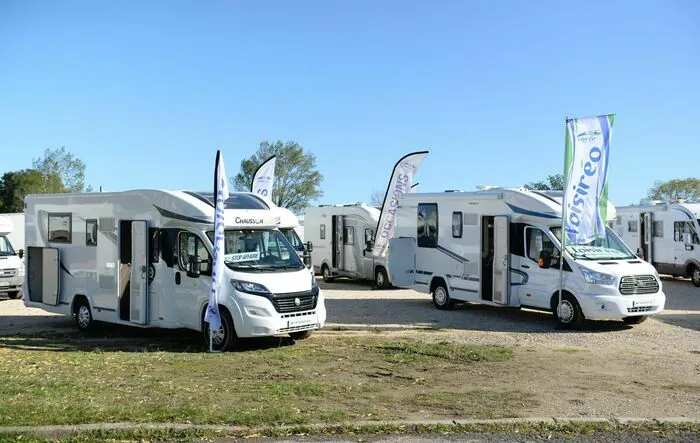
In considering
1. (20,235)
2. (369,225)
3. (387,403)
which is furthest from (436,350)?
(20,235)

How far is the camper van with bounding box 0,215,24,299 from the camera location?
19875 millimetres

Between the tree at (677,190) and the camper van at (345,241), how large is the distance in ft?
129

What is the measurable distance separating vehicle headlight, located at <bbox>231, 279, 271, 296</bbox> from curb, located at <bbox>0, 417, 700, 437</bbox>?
15.0 ft

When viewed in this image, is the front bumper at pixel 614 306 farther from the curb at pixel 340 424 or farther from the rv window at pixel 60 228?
the rv window at pixel 60 228

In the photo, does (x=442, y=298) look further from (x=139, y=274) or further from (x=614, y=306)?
(x=139, y=274)

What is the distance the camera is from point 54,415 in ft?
21.9

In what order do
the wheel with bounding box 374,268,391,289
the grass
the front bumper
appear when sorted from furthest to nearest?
the wheel with bounding box 374,268,391,289, the front bumper, the grass

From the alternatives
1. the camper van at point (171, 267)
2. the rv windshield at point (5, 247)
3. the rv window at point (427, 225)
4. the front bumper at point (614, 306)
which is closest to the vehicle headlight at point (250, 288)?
the camper van at point (171, 267)

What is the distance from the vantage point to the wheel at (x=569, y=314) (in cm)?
1359

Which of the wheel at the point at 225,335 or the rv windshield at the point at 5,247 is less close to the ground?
the rv windshield at the point at 5,247

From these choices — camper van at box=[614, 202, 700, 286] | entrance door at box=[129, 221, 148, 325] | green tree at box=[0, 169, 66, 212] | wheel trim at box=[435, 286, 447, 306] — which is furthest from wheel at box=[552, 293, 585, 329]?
green tree at box=[0, 169, 66, 212]

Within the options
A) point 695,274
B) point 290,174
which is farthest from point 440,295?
point 290,174

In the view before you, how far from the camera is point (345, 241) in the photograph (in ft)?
80.4

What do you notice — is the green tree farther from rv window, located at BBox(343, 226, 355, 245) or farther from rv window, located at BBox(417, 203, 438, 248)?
rv window, located at BBox(417, 203, 438, 248)
